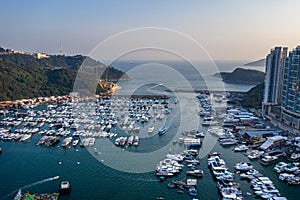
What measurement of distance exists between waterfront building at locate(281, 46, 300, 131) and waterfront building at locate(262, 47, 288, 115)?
1.17 m

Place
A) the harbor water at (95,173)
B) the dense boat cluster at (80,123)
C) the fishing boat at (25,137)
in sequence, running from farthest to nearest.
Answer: the dense boat cluster at (80,123)
the fishing boat at (25,137)
the harbor water at (95,173)

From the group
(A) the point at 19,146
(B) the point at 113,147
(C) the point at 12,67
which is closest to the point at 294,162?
(B) the point at 113,147

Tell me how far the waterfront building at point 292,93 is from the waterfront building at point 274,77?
117 cm

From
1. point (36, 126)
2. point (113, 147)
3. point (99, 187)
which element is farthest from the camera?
point (36, 126)

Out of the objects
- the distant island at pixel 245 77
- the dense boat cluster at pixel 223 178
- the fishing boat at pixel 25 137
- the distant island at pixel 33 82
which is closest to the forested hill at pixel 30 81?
the distant island at pixel 33 82

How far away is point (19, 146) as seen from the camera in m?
11.1

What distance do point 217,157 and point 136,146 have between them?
10.4 ft

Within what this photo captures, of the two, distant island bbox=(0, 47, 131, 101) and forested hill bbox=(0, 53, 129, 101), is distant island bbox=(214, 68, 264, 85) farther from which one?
forested hill bbox=(0, 53, 129, 101)

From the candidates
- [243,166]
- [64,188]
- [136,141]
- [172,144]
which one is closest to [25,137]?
[136,141]

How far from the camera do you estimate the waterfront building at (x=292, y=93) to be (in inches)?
490

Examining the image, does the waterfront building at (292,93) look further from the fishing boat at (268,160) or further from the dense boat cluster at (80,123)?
the dense boat cluster at (80,123)

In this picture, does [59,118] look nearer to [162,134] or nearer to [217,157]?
[162,134]

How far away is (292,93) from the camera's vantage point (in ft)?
42.4

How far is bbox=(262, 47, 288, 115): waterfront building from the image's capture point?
1499 centimetres
